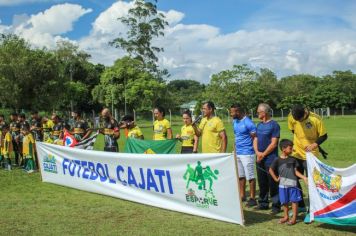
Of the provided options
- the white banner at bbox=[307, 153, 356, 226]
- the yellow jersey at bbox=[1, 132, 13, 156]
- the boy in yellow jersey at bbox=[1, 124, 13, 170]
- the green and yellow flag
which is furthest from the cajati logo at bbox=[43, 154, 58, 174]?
the white banner at bbox=[307, 153, 356, 226]

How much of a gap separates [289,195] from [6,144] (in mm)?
9865

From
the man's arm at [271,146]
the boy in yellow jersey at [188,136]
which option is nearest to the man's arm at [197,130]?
the boy in yellow jersey at [188,136]

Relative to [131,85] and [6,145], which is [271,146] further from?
[131,85]

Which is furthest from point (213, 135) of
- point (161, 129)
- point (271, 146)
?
point (161, 129)

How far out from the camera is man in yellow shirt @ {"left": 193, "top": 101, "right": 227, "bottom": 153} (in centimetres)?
832

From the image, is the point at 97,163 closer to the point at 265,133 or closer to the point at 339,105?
the point at 265,133

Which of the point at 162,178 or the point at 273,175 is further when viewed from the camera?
the point at 162,178

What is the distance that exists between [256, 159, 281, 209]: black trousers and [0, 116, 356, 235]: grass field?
0.88 ft

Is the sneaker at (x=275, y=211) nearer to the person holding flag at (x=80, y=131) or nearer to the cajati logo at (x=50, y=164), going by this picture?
the cajati logo at (x=50, y=164)

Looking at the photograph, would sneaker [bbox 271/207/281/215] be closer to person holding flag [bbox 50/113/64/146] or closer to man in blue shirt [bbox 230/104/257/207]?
man in blue shirt [bbox 230/104/257/207]


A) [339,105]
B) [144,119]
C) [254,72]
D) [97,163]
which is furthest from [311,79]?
[97,163]

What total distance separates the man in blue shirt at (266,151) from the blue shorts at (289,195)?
2.13ft

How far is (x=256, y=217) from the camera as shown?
24.7 ft

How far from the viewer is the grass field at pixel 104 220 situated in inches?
263
